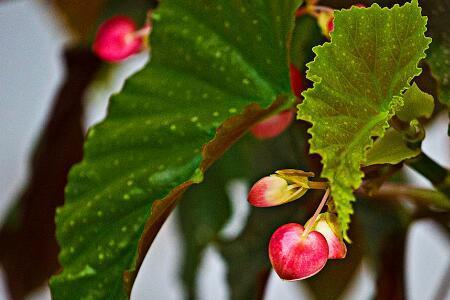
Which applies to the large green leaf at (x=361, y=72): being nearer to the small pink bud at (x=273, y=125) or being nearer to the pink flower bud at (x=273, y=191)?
the pink flower bud at (x=273, y=191)

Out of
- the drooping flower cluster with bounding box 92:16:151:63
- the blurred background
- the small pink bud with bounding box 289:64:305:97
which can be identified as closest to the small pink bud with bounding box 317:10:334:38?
the small pink bud with bounding box 289:64:305:97

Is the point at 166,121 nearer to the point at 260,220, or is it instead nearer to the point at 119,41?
the point at 119,41

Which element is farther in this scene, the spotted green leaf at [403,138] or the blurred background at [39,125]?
the blurred background at [39,125]

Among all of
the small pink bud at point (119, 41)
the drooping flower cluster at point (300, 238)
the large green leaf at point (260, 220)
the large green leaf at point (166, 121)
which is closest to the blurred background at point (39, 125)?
the large green leaf at point (260, 220)

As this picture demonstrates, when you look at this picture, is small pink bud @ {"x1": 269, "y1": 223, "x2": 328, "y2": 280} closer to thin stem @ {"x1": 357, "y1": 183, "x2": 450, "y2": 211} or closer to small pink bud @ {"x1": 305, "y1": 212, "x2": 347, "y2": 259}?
small pink bud @ {"x1": 305, "y1": 212, "x2": 347, "y2": 259}

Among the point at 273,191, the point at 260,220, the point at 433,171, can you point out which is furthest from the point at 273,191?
the point at 260,220
